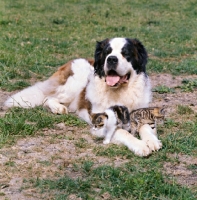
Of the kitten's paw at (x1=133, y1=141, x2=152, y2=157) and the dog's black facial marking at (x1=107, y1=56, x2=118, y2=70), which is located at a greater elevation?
the dog's black facial marking at (x1=107, y1=56, x2=118, y2=70)

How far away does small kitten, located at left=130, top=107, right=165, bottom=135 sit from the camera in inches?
195

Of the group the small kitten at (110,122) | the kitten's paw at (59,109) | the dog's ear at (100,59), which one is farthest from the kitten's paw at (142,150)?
the kitten's paw at (59,109)

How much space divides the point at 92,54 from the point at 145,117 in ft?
15.9

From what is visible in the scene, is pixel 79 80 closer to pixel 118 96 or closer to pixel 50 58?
pixel 118 96

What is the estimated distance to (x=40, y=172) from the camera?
3973mm

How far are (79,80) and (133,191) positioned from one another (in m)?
2.94

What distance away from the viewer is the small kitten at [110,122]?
4.78 m

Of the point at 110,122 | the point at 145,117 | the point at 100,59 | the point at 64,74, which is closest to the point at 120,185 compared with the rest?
the point at 110,122

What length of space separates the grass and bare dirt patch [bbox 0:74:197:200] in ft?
0.20

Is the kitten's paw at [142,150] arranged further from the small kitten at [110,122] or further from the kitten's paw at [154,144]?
the small kitten at [110,122]

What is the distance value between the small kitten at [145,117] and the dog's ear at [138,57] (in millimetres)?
612

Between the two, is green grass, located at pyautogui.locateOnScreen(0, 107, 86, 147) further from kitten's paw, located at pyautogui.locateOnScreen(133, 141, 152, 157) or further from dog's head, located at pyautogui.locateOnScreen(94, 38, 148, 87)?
kitten's paw, located at pyautogui.locateOnScreen(133, 141, 152, 157)

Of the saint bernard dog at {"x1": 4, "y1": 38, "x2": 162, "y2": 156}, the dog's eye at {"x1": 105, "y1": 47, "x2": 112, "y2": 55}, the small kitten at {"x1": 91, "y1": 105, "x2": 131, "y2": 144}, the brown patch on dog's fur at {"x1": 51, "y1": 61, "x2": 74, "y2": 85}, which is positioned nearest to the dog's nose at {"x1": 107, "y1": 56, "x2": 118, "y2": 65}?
the saint bernard dog at {"x1": 4, "y1": 38, "x2": 162, "y2": 156}

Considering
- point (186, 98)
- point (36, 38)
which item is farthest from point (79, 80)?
point (36, 38)
